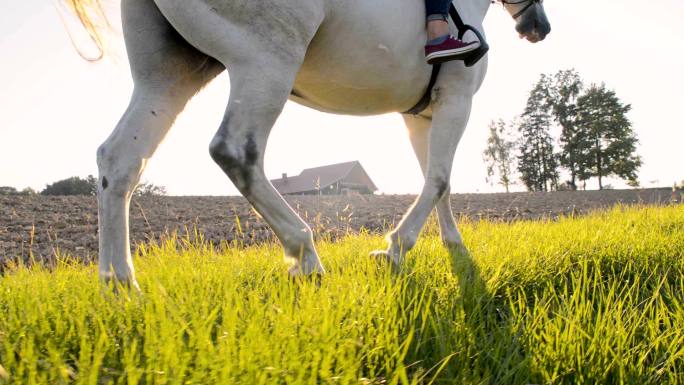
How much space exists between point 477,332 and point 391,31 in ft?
5.79

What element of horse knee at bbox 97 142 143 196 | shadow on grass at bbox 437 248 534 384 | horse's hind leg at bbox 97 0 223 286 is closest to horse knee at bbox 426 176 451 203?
shadow on grass at bbox 437 248 534 384

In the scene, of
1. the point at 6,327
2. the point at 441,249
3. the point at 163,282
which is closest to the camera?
the point at 6,327

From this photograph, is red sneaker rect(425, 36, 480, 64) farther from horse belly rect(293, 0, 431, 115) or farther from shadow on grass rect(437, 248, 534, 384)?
shadow on grass rect(437, 248, 534, 384)

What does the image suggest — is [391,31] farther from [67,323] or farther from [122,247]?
[67,323]

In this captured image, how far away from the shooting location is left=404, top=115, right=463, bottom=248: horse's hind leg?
395cm

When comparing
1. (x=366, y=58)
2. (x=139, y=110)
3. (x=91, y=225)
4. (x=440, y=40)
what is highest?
(x=440, y=40)

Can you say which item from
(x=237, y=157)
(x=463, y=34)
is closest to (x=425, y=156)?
(x=463, y=34)

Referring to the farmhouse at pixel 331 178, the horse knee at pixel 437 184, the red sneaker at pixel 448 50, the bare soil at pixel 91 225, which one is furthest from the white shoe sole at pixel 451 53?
the farmhouse at pixel 331 178

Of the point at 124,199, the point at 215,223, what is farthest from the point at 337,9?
the point at 215,223

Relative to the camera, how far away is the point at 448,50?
109 inches

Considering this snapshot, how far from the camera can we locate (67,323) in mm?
1643

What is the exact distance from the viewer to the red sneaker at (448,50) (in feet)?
9.10

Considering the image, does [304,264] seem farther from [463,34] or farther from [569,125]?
[569,125]

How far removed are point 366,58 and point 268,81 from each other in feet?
2.33
